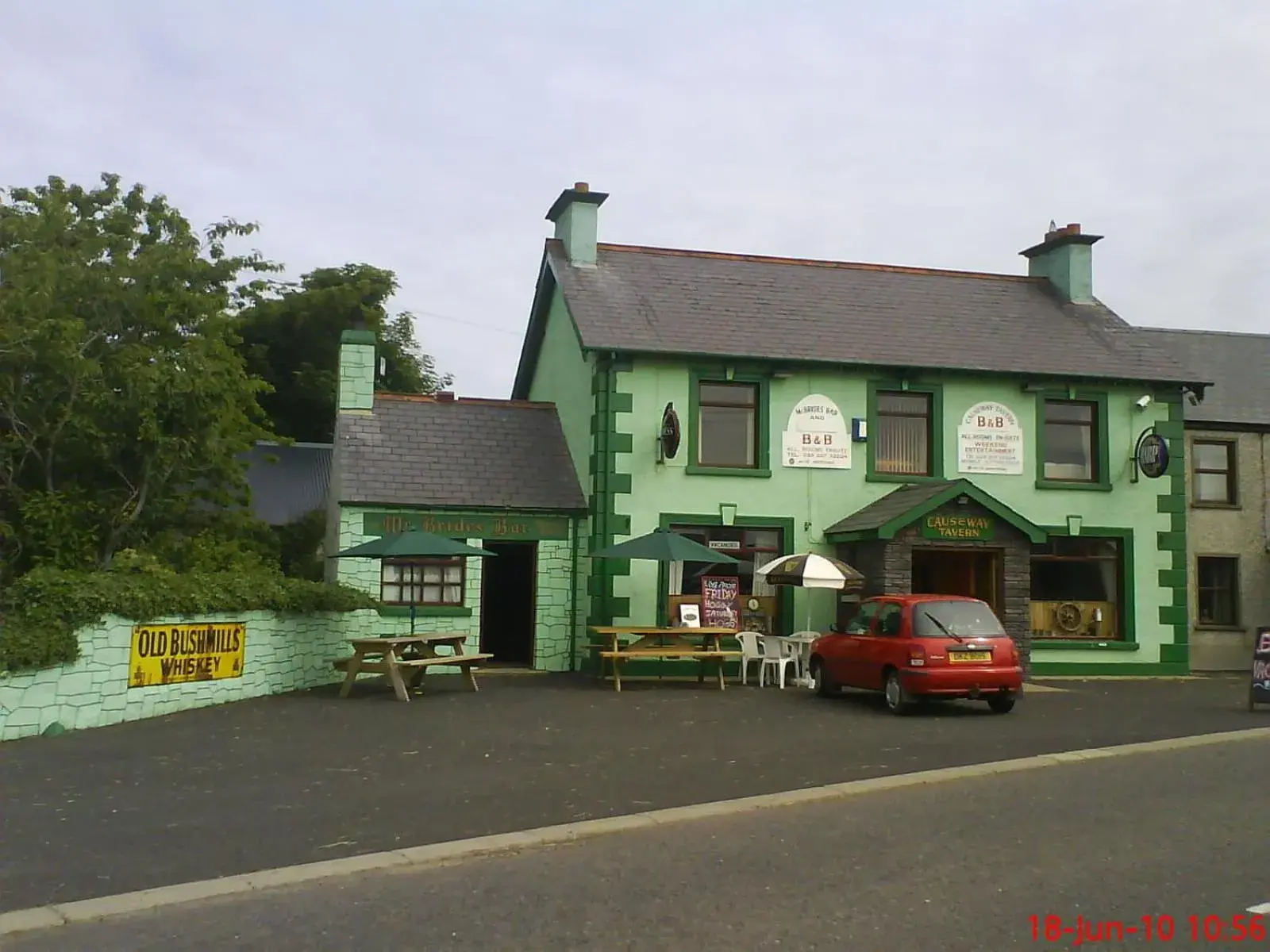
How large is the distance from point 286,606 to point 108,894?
1070 centimetres

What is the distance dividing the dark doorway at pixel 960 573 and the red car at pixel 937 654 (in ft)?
15.0

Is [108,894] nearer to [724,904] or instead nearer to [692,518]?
[724,904]

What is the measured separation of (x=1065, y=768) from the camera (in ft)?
37.2

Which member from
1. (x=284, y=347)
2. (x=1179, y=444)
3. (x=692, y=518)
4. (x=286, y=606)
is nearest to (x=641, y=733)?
(x=286, y=606)

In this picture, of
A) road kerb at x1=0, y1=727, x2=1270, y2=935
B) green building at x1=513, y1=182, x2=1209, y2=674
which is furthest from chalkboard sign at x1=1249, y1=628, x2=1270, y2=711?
road kerb at x1=0, y1=727, x2=1270, y2=935

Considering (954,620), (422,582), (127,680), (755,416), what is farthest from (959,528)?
(127,680)

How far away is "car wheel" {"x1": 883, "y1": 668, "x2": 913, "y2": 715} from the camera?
15523 mm

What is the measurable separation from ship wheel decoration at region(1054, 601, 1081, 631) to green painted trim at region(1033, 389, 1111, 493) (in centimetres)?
212

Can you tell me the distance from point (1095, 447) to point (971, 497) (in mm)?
4005

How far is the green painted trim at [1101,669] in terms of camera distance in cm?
2205

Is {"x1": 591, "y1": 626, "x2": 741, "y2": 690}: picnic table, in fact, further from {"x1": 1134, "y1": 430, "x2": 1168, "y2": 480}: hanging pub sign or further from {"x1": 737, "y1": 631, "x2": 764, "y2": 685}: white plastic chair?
{"x1": 1134, "y1": 430, "x2": 1168, "y2": 480}: hanging pub sign

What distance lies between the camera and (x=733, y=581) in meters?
21.1

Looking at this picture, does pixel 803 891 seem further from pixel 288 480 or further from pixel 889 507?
pixel 288 480

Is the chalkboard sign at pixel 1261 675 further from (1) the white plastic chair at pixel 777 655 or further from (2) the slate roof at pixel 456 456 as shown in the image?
(2) the slate roof at pixel 456 456
